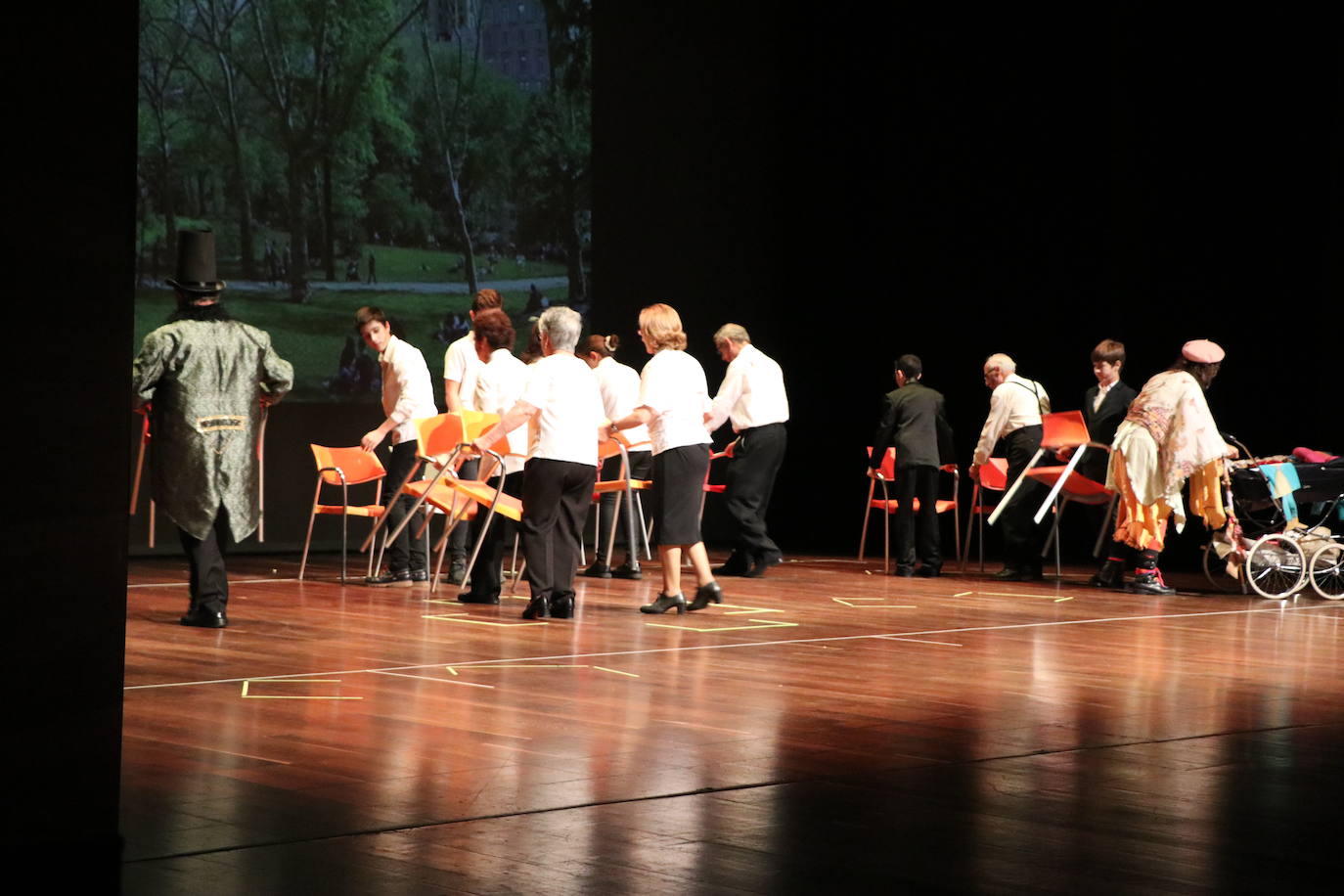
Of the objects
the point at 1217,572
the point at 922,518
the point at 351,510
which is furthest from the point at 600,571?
the point at 1217,572

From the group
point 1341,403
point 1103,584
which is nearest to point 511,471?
point 1103,584

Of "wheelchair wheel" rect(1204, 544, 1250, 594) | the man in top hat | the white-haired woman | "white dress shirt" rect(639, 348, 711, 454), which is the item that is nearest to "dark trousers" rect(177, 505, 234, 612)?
the man in top hat

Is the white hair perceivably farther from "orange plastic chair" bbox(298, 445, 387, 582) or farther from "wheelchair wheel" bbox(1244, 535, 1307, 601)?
"wheelchair wheel" bbox(1244, 535, 1307, 601)

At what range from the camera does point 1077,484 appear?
10109 mm

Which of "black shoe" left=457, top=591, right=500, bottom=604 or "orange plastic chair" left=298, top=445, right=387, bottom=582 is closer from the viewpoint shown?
"black shoe" left=457, top=591, right=500, bottom=604

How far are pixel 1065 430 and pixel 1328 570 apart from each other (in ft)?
5.12

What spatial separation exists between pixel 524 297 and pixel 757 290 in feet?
6.83

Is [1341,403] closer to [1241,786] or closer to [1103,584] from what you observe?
[1103,584]

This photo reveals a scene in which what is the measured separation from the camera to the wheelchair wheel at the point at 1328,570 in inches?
367

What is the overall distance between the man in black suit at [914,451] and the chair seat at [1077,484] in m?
0.69

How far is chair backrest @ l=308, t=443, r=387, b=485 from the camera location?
31.1 ft

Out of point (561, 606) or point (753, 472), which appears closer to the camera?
point (561, 606)

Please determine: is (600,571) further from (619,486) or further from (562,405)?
(562,405)

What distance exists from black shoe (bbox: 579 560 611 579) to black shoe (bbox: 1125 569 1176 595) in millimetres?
2897
